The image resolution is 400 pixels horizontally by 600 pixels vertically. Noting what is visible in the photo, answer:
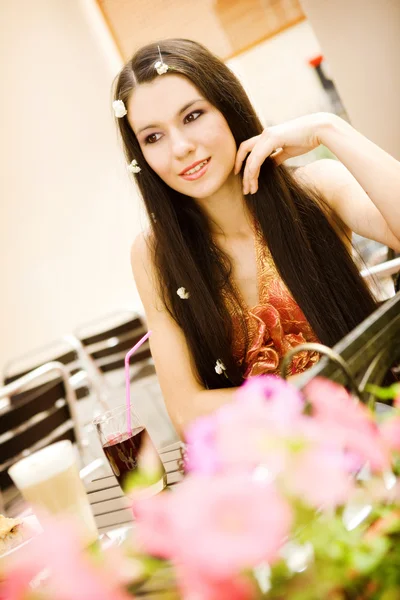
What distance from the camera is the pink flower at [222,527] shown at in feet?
0.84

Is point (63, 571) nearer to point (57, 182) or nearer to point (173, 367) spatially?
point (173, 367)

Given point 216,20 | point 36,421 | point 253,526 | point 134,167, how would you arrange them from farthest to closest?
1. point 216,20
2. point 36,421
3. point 134,167
4. point 253,526

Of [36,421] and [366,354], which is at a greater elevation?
[366,354]

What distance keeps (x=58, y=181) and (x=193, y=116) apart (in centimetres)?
392

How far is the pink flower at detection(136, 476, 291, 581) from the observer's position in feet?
0.84

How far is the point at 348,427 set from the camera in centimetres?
34

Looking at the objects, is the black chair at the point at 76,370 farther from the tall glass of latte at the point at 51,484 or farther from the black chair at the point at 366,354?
the black chair at the point at 366,354

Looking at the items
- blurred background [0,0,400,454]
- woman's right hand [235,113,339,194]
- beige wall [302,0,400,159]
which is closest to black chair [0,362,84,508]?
woman's right hand [235,113,339,194]

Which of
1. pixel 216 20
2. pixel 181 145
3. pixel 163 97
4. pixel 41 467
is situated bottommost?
pixel 41 467

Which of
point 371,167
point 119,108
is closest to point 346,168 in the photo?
point 371,167

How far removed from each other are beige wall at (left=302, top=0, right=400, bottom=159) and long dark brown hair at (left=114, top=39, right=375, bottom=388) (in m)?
2.60

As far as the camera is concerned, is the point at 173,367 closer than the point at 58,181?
Yes

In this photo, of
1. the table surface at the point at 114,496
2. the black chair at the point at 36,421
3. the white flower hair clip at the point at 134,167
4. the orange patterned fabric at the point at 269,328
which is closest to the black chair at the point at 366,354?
Answer: the table surface at the point at 114,496

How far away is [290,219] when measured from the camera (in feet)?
5.39
